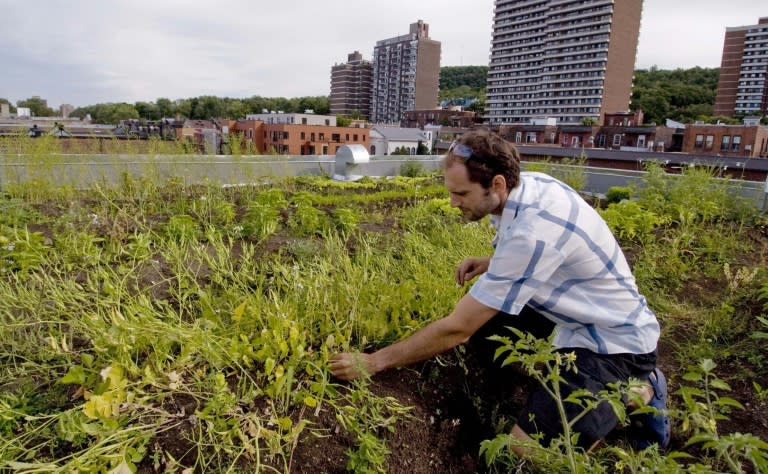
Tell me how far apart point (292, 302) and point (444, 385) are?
726mm

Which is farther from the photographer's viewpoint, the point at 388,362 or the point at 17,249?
the point at 17,249

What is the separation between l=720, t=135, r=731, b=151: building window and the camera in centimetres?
3930

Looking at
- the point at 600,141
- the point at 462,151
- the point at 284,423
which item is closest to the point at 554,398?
the point at 284,423

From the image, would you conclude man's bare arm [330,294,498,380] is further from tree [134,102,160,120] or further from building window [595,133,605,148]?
tree [134,102,160,120]

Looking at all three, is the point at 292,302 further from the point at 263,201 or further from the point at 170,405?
the point at 263,201

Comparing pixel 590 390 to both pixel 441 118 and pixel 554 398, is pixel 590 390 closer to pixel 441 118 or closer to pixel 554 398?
pixel 554 398

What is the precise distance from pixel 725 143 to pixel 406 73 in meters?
76.7

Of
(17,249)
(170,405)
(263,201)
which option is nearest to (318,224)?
(263,201)

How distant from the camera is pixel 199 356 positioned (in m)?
1.57

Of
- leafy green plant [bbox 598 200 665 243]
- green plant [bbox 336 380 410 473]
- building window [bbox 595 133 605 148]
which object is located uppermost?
building window [bbox 595 133 605 148]

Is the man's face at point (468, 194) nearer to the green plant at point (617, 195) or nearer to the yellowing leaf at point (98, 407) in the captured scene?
the yellowing leaf at point (98, 407)

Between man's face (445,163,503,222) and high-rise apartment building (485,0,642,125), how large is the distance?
8092 cm

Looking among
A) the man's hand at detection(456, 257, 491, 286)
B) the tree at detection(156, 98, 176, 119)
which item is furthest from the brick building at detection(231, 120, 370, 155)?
the man's hand at detection(456, 257, 491, 286)

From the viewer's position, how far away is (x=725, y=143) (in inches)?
1559
